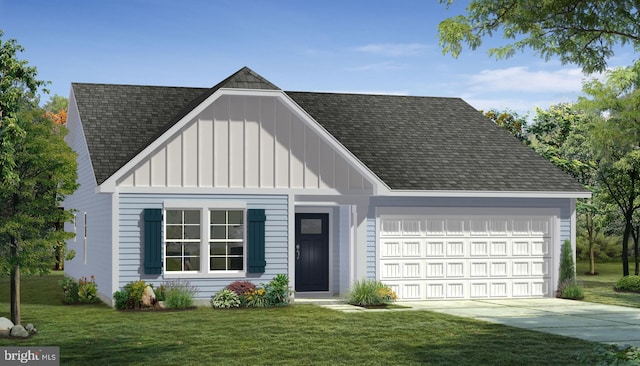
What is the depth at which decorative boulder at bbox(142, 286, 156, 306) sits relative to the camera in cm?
1998

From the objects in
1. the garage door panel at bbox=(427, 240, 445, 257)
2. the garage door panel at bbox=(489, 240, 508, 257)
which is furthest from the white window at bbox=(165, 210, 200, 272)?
the garage door panel at bbox=(489, 240, 508, 257)

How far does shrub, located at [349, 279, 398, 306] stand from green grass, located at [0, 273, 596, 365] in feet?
5.15

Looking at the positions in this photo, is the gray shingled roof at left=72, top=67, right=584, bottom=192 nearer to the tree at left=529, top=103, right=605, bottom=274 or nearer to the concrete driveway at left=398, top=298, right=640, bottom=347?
the concrete driveway at left=398, top=298, right=640, bottom=347

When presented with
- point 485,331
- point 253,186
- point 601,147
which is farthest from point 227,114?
point 601,147

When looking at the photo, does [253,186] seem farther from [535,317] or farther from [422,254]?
[535,317]

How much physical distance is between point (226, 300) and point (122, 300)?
2.44m

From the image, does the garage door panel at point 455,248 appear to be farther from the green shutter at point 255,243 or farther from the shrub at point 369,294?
the green shutter at point 255,243

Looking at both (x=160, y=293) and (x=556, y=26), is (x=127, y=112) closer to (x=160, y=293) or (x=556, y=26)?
(x=160, y=293)

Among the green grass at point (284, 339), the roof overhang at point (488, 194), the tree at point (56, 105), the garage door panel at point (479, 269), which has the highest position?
the tree at point (56, 105)

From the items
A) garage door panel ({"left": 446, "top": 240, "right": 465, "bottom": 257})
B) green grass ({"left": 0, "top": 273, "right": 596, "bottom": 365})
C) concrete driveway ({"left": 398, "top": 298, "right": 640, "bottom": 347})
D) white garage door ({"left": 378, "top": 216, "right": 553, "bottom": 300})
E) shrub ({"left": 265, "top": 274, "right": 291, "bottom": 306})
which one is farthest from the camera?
garage door panel ({"left": 446, "top": 240, "right": 465, "bottom": 257})

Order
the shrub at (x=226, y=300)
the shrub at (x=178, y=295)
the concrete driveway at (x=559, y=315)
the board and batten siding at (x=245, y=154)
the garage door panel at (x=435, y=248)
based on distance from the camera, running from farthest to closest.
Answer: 1. the garage door panel at (x=435, y=248)
2. the board and batten siding at (x=245, y=154)
3. the shrub at (x=226, y=300)
4. the shrub at (x=178, y=295)
5. the concrete driveway at (x=559, y=315)

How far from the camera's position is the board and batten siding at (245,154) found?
2084 centimetres

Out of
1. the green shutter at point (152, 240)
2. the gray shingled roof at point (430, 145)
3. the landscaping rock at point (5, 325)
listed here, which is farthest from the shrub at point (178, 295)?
the gray shingled roof at point (430, 145)

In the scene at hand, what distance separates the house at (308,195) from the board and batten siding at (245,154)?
0.03m
